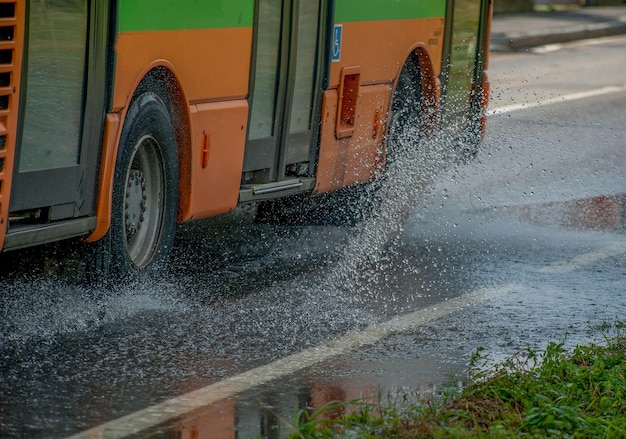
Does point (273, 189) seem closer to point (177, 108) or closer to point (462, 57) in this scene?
point (177, 108)

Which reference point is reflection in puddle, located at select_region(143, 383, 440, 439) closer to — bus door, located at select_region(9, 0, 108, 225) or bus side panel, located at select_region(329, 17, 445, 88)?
bus door, located at select_region(9, 0, 108, 225)

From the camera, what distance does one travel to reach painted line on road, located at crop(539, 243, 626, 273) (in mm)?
8672

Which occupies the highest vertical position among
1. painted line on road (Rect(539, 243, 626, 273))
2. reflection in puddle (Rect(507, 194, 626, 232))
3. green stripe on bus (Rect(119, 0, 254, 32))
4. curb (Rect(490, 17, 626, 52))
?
green stripe on bus (Rect(119, 0, 254, 32))

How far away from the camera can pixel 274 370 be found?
19.5 feet

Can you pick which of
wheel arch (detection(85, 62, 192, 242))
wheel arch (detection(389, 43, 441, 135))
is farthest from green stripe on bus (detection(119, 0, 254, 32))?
wheel arch (detection(389, 43, 441, 135))

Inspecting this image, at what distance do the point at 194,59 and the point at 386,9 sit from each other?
2.62m

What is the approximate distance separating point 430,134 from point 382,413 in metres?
5.63

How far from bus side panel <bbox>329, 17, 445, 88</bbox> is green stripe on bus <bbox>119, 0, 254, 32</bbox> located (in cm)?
137

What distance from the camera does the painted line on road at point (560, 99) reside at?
17.4 meters

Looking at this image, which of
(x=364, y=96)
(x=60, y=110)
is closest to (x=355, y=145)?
(x=364, y=96)

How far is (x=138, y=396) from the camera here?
5.44m

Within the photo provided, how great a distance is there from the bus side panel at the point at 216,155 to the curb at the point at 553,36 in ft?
58.1

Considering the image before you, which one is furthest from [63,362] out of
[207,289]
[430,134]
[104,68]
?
[430,134]

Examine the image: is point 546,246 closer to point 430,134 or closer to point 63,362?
point 430,134
